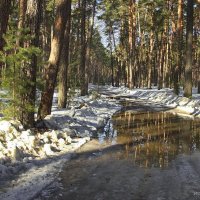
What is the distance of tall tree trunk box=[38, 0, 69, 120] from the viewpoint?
12.5 metres

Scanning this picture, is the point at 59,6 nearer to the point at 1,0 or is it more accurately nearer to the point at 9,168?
the point at 1,0

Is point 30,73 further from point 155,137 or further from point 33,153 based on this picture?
point 155,137

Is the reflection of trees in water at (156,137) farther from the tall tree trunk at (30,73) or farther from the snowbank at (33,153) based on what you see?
the tall tree trunk at (30,73)

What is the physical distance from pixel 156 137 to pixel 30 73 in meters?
4.29

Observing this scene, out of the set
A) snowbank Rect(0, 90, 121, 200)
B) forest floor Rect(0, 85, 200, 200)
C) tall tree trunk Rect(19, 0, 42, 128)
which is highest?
tall tree trunk Rect(19, 0, 42, 128)

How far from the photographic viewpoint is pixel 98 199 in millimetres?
5621

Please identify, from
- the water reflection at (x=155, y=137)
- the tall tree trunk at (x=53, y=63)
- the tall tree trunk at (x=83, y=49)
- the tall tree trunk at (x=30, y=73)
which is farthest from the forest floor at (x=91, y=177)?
the tall tree trunk at (x=83, y=49)

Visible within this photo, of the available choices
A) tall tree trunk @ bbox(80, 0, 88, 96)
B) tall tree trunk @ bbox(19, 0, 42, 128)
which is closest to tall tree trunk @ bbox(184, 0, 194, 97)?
tall tree trunk @ bbox(80, 0, 88, 96)

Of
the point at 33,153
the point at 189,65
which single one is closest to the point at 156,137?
the point at 33,153

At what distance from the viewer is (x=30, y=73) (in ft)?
34.5

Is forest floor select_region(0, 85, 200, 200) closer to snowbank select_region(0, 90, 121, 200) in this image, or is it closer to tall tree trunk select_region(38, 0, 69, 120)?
snowbank select_region(0, 90, 121, 200)

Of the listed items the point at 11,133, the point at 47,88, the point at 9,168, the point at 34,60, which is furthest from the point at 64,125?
the point at 9,168

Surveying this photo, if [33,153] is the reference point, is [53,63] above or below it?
above

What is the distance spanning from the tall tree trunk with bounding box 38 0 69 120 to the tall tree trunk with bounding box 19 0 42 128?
1.69 m
